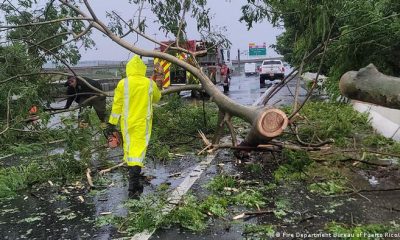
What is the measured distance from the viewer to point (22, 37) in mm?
8148

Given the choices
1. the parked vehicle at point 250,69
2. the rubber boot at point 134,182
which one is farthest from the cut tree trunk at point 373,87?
the parked vehicle at point 250,69

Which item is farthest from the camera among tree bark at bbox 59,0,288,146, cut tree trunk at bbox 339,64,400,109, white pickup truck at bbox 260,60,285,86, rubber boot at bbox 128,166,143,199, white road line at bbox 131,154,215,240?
white pickup truck at bbox 260,60,285,86

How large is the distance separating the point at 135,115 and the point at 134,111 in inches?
2.2

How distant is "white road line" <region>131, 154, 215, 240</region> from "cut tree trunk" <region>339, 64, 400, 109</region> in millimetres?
2179

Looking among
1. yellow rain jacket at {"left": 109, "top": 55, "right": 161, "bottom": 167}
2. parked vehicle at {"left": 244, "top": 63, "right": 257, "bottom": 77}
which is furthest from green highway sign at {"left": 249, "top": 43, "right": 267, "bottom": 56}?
yellow rain jacket at {"left": 109, "top": 55, "right": 161, "bottom": 167}

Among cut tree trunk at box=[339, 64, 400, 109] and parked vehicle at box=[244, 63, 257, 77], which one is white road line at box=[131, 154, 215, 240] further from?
parked vehicle at box=[244, 63, 257, 77]

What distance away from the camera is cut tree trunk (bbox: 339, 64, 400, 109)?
490 cm

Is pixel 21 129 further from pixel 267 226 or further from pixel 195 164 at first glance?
pixel 267 226

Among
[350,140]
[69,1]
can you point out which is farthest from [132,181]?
[69,1]

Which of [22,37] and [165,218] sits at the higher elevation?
[22,37]

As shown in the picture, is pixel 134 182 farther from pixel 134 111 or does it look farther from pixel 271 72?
pixel 271 72

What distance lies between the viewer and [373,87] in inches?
201

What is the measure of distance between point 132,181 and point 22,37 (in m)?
4.31

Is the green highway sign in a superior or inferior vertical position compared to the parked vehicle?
superior
